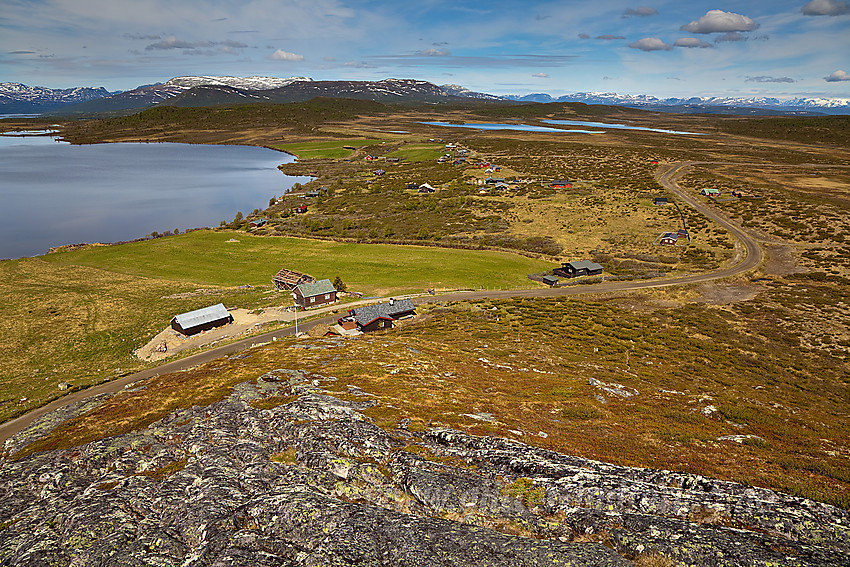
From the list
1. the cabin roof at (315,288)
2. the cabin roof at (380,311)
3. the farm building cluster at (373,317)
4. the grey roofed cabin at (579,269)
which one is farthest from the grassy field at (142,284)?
the farm building cluster at (373,317)

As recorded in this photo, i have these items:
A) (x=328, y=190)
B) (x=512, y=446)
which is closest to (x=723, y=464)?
(x=512, y=446)

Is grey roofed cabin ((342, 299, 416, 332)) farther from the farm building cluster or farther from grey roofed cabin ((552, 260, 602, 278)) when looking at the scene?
grey roofed cabin ((552, 260, 602, 278))

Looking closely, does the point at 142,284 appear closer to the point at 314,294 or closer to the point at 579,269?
the point at 314,294

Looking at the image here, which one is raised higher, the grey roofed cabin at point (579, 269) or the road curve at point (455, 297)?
the grey roofed cabin at point (579, 269)

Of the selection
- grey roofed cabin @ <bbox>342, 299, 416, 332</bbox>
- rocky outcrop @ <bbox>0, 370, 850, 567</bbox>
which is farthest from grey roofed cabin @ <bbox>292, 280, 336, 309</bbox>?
rocky outcrop @ <bbox>0, 370, 850, 567</bbox>

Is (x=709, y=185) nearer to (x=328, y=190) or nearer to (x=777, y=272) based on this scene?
(x=777, y=272)

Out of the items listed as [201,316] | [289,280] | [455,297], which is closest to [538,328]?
[455,297]

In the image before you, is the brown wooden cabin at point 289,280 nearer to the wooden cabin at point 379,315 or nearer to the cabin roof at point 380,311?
the wooden cabin at point 379,315
